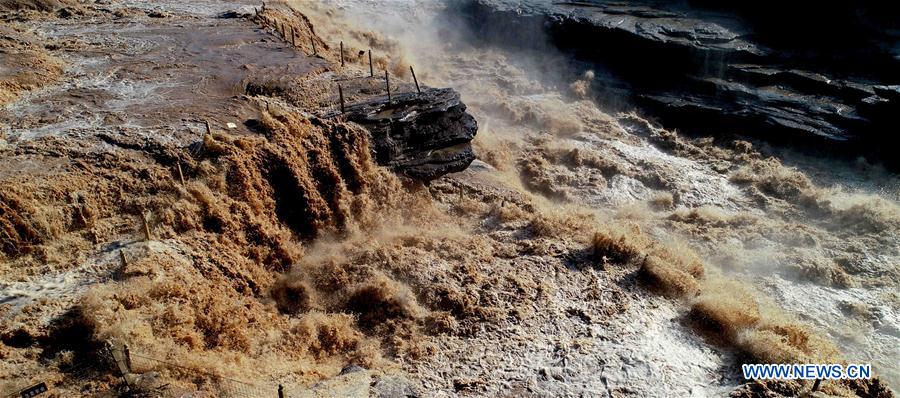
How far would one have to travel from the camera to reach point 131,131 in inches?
348

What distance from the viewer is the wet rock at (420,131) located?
10625 mm

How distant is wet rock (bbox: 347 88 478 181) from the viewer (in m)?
10.6

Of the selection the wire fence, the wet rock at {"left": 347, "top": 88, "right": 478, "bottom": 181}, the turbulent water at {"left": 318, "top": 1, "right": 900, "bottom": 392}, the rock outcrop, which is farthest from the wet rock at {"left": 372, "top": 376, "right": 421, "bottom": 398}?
the rock outcrop

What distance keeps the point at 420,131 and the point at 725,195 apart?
27.3 feet

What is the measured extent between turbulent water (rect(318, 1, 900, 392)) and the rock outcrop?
3.07 feet

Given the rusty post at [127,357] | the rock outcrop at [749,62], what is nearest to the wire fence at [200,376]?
the rusty post at [127,357]

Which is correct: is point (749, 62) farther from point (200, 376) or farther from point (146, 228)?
point (200, 376)

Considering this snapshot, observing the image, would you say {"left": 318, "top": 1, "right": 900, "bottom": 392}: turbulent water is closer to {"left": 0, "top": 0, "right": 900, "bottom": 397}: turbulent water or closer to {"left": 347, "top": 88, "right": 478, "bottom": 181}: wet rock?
{"left": 0, "top": 0, "right": 900, "bottom": 397}: turbulent water

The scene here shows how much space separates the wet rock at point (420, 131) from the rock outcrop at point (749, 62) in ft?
28.9

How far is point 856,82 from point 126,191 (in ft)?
61.6

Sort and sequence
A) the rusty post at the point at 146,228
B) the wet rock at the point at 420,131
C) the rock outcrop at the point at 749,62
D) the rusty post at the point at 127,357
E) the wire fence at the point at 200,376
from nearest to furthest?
the rusty post at the point at 127,357
the wire fence at the point at 200,376
the rusty post at the point at 146,228
the wet rock at the point at 420,131
the rock outcrop at the point at 749,62

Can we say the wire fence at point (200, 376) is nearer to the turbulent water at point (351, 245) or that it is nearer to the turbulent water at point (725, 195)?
the turbulent water at point (351, 245)

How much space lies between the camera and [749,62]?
1747cm

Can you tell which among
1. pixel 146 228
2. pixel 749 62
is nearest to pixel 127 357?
pixel 146 228
